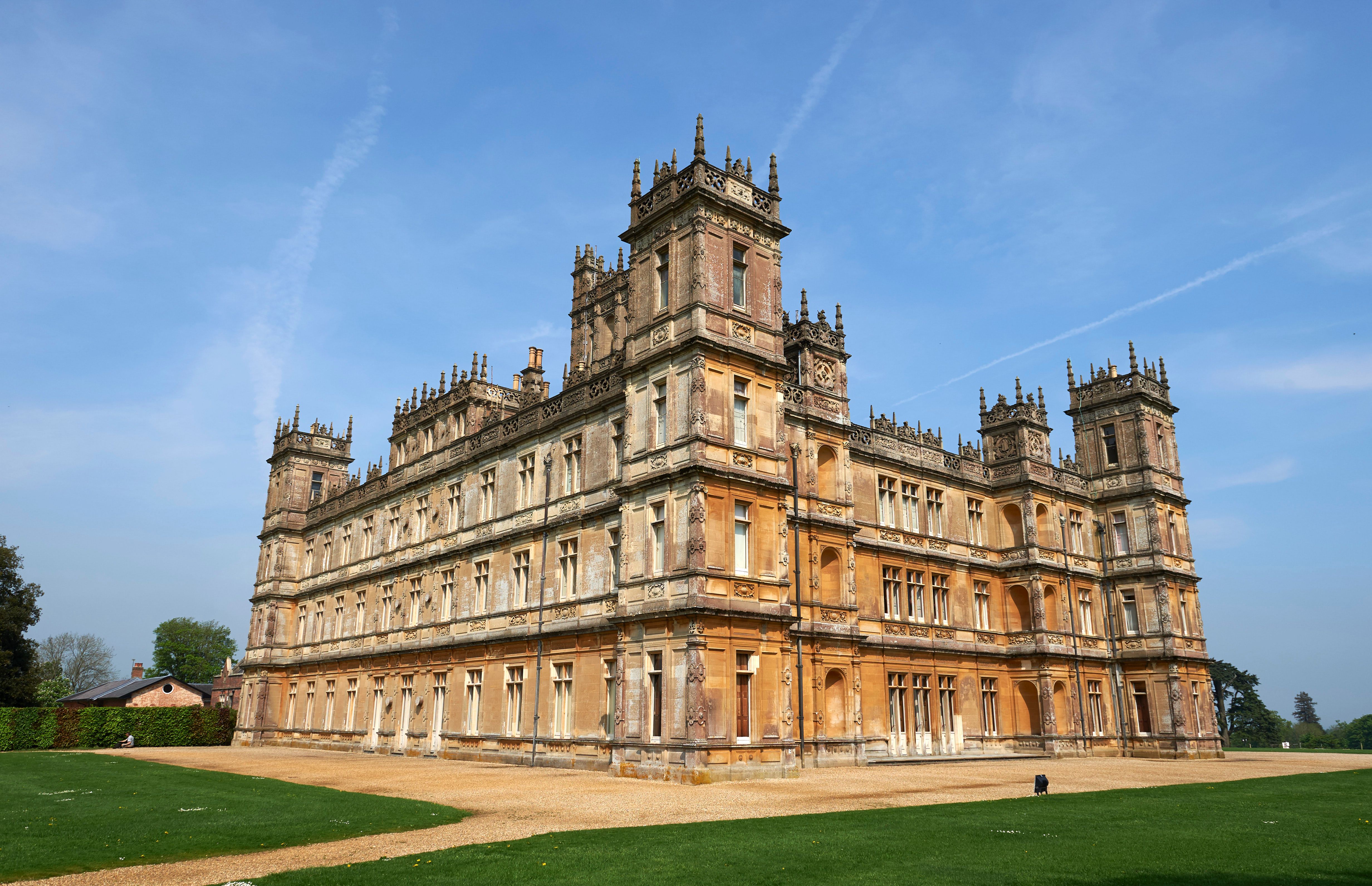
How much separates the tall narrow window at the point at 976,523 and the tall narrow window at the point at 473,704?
909 inches

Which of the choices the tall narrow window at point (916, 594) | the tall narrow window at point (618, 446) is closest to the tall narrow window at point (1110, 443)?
the tall narrow window at point (916, 594)

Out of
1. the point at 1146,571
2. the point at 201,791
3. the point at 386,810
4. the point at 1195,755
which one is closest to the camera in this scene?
the point at 386,810

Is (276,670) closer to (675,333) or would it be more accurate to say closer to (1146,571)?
(675,333)

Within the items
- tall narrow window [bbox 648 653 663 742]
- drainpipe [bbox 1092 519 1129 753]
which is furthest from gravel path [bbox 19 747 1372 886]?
drainpipe [bbox 1092 519 1129 753]

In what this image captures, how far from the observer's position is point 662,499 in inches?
1009

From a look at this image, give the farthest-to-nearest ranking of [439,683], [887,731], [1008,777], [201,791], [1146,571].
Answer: [1146,571] → [439,683] → [887,731] → [1008,777] → [201,791]

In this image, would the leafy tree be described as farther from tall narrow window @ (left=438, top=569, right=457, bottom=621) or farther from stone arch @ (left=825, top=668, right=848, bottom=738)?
stone arch @ (left=825, top=668, right=848, bottom=738)

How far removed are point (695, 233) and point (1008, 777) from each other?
→ 1860 cm

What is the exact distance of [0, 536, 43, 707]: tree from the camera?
2031 inches

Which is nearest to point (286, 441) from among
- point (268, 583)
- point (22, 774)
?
point (268, 583)

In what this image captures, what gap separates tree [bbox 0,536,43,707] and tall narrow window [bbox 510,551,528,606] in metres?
38.3

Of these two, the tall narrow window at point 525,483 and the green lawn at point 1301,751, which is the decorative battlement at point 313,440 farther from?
the green lawn at point 1301,751

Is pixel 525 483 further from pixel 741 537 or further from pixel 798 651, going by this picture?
pixel 798 651

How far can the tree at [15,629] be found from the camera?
51594 millimetres
